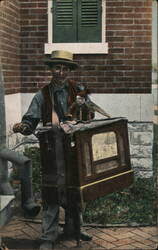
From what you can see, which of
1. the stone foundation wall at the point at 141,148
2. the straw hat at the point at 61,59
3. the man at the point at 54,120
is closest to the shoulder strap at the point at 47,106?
the man at the point at 54,120

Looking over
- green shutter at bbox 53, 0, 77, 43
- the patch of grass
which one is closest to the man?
the patch of grass

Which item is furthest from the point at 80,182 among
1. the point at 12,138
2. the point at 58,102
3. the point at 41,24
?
the point at 41,24

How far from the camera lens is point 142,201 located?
6055 mm

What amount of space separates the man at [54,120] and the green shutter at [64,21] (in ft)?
5.68

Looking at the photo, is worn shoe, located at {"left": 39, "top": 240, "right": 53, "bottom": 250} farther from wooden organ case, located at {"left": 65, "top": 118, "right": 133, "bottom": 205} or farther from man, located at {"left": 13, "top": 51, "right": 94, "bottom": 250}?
wooden organ case, located at {"left": 65, "top": 118, "right": 133, "bottom": 205}

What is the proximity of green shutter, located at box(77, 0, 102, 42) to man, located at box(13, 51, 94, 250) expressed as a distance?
1809mm

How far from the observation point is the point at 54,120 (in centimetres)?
475

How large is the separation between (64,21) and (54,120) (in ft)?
7.40

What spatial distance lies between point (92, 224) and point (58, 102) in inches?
63.2

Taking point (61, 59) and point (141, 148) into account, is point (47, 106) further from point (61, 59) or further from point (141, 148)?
point (141, 148)

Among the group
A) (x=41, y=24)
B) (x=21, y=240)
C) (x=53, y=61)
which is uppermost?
(x=41, y=24)

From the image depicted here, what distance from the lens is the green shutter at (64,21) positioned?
6.42 metres

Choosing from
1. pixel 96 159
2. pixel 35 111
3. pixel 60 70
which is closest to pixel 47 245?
Result: pixel 96 159

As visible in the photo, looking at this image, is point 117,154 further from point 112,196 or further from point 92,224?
point 112,196
